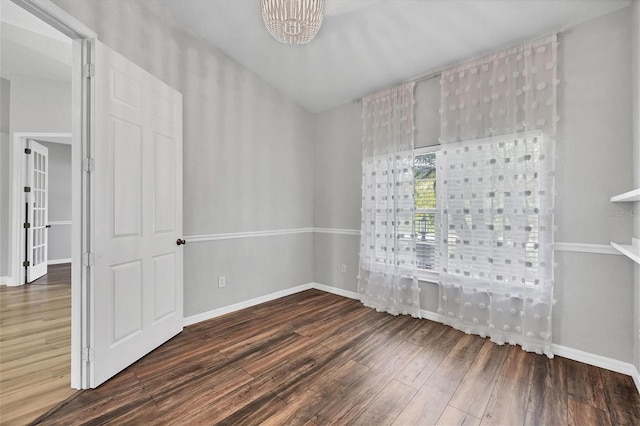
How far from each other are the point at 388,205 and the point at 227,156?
1.98m

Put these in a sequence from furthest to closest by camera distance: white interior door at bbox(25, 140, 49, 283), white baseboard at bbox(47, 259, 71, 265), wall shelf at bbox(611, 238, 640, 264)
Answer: white baseboard at bbox(47, 259, 71, 265) < white interior door at bbox(25, 140, 49, 283) < wall shelf at bbox(611, 238, 640, 264)

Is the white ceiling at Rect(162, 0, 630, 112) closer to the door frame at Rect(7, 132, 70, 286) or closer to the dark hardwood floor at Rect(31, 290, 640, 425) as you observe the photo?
the dark hardwood floor at Rect(31, 290, 640, 425)

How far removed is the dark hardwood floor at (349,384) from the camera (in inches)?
60.8

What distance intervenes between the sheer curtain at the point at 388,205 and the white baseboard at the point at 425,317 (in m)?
0.34

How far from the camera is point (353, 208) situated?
3678mm

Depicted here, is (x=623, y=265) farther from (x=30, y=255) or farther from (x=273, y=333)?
(x=30, y=255)

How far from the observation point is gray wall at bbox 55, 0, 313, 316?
242 cm

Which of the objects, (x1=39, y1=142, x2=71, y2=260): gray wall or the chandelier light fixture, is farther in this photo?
(x1=39, y1=142, x2=71, y2=260): gray wall

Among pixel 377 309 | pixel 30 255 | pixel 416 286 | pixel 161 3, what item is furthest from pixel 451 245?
pixel 30 255

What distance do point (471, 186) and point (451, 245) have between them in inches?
24.5

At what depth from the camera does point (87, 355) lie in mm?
1784

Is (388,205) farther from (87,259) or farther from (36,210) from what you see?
(36,210)

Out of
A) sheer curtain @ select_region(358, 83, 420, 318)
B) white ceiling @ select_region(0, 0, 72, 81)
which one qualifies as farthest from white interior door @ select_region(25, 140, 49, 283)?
sheer curtain @ select_region(358, 83, 420, 318)

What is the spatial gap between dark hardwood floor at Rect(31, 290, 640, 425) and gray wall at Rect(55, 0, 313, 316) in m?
0.83
